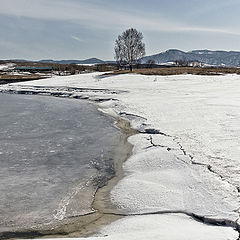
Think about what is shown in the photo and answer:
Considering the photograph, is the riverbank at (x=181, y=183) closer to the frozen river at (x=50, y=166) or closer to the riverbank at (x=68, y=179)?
the riverbank at (x=68, y=179)

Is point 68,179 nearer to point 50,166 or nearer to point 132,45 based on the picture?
point 50,166

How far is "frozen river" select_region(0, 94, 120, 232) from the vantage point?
6480 millimetres

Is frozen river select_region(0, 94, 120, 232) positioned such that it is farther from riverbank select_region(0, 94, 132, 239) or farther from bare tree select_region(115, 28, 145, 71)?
bare tree select_region(115, 28, 145, 71)

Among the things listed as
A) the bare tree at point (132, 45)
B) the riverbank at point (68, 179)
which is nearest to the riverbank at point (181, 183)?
the riverbank at point (68, 179)

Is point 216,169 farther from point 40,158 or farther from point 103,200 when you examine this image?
point 40,158

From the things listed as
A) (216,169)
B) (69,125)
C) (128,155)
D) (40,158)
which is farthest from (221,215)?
(69,125)

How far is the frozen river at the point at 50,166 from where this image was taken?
255 inches

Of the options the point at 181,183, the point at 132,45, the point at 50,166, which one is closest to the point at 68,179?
the point at 50,166

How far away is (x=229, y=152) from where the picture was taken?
29.3 feet

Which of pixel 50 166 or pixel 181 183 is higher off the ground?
pixel 181 183

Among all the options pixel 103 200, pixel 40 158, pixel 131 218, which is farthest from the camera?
pixel 40 158

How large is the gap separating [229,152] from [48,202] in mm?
5150

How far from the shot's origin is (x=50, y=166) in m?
9.27

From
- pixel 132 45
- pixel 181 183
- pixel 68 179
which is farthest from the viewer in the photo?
pixel 132 45
